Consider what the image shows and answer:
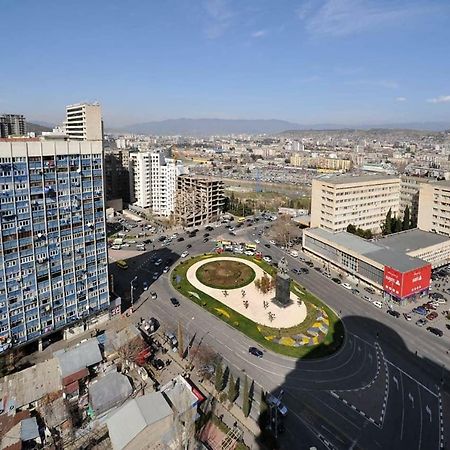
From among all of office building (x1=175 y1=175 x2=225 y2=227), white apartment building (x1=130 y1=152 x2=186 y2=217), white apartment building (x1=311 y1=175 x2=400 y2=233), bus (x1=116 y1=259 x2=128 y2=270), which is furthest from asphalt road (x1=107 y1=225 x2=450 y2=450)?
white apartment building (x1=130 y1=152 x2=186 y2=217)

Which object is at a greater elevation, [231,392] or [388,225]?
[388,225]

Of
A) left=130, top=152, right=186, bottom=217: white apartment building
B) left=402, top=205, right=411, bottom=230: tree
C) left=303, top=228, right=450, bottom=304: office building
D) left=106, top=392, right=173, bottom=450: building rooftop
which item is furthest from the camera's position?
left=130, top=152, right=186, bottom=217: white apartment building

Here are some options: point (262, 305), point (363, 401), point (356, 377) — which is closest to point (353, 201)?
point (262, 305)

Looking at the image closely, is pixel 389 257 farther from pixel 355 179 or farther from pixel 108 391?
pixel 108 391

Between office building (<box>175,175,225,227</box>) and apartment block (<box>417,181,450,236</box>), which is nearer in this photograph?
apartment block (<box>417,181,450,236</box>)

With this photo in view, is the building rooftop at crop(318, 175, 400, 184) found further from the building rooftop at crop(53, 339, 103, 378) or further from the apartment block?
the building rooftop at crop(53, 339, 103, 378)
